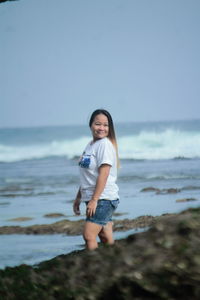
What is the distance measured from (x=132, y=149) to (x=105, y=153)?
28.0 meters

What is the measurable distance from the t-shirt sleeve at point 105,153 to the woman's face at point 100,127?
13cm

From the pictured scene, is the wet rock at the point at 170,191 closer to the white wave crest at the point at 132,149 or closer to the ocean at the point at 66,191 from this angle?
the ocean at the point at 66,191

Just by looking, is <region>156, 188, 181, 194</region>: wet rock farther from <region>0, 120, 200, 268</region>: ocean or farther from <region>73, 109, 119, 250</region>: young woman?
<region>73, 109, 119, 250</region>: young woman

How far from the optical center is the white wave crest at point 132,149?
29.7 metres

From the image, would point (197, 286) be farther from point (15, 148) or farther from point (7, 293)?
point (15, 148)

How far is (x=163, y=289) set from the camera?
131 inches

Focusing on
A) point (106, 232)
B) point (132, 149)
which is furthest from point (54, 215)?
point (132, 149)

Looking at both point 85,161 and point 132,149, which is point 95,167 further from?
point 132,149

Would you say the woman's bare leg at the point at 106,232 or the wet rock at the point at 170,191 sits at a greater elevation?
the wet rock at the point at 170,191

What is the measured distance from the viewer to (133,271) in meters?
3.49

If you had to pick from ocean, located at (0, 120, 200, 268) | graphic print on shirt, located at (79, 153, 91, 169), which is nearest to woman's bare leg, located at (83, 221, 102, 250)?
graphic print on shirt, located at (79, 153, 91, 169)

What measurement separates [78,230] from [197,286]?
586 centimetres

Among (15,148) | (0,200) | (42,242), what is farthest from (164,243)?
(15,148)

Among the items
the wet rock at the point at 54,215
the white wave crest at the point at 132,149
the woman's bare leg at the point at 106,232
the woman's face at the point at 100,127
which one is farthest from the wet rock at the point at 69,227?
the white wave crest at the point at 132,149
